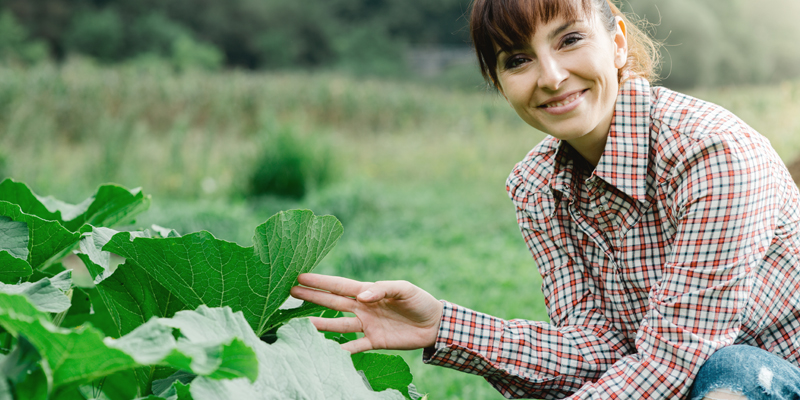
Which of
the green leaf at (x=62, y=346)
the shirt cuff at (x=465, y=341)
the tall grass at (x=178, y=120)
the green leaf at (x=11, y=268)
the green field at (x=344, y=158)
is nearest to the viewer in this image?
the green leaf at (x=62, y=346)

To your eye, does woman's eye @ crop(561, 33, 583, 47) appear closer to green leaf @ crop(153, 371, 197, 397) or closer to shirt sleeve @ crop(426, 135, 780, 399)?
shirt sleeve @ crop(426, 135, 780, 399)

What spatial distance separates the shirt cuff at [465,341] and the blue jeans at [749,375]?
381 mm

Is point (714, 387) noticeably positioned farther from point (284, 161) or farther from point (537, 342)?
point (284, 161)

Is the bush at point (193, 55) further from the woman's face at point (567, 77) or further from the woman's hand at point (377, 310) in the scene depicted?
the woman's hand at point (377, 310)

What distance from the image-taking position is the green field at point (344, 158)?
15.1ft

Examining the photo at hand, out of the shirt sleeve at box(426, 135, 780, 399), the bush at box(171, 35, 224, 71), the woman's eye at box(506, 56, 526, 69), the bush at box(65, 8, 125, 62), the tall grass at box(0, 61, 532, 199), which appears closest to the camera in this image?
the shirt sleeve at box(426, 135, 780, 399)

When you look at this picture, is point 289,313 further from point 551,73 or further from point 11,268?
point 551,73

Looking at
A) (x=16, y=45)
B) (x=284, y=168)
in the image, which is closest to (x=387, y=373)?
(x=284, y=168)

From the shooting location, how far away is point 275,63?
→ 28141 millimetres

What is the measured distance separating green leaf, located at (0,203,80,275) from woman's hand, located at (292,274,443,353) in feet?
1.01

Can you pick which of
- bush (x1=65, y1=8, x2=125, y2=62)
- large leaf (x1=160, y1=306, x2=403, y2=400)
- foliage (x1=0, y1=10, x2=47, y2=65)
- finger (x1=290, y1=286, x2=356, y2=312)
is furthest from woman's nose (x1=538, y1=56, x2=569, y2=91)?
bush (x1=65, y1=8, x2=125, y2=62)

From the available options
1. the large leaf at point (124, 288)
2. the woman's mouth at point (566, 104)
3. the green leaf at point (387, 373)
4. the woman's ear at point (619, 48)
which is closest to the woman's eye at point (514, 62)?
the woman's mouth at point (566, 104)

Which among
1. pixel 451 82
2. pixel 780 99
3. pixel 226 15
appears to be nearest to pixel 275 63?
pixel 226 15

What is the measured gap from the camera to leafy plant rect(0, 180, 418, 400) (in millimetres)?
479
